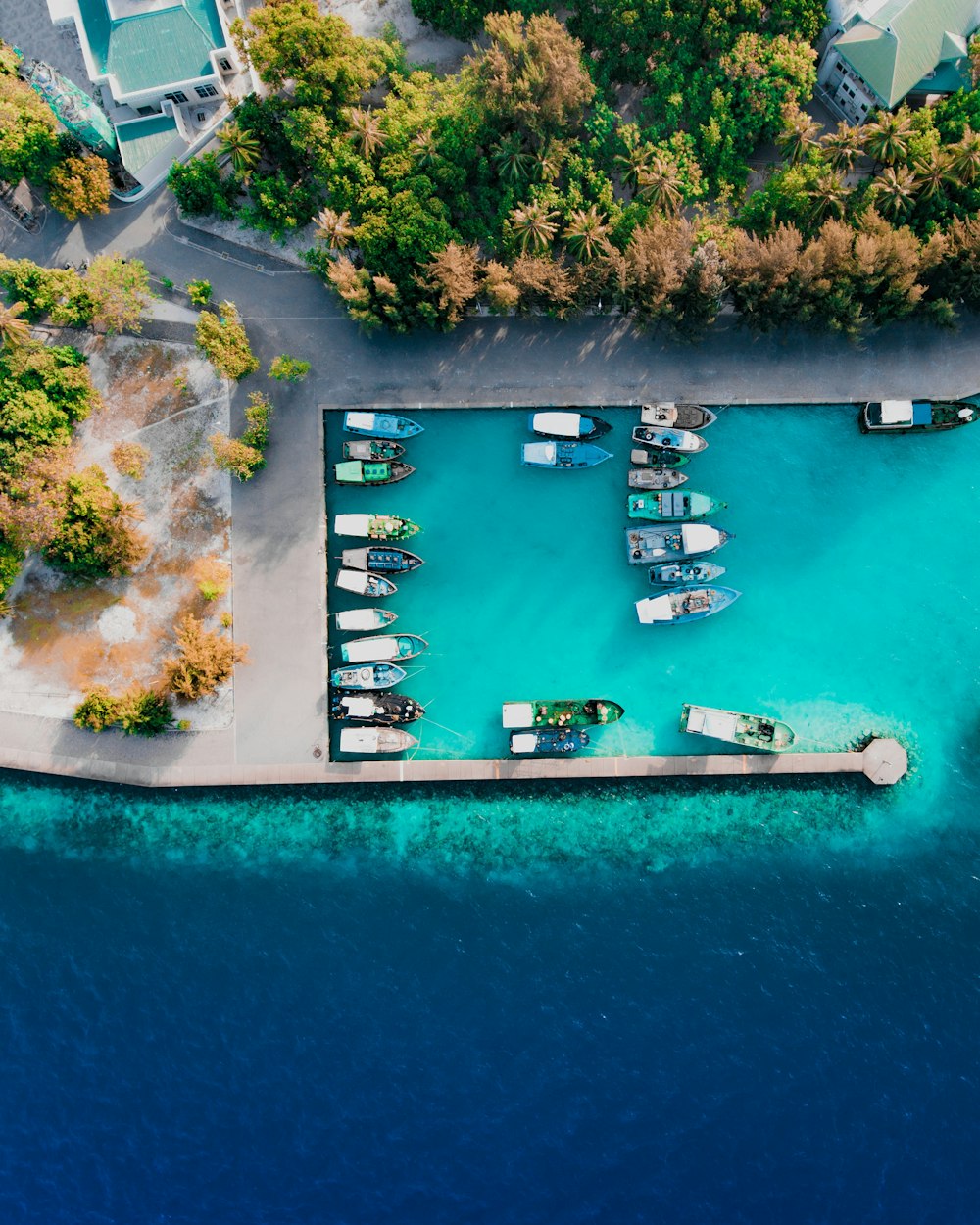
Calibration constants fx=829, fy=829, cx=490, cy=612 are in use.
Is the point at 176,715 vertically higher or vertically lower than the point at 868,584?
lower

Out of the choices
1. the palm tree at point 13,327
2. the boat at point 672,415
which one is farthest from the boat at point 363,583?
the palm tree at point 13,327

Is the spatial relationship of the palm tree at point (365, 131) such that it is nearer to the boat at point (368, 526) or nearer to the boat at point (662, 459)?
the boat at point (368, 526)

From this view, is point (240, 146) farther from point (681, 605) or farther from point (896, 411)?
point (896, 411)

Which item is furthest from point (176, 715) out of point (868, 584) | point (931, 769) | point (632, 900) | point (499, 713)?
point (931, 769)

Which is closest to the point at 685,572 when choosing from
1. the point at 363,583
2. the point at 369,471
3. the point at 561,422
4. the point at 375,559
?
the point at 561,422

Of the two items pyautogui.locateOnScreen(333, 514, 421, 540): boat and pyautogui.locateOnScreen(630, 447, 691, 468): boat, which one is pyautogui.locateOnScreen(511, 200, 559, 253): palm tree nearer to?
pyautogui.locateOnScreen(630, 447, 691, 468): boat

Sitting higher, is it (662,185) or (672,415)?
(662,185)

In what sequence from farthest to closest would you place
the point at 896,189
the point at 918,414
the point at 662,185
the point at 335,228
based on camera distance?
the point at 918,414, the point at 335,228, the point at 662,185, the point at 896,189

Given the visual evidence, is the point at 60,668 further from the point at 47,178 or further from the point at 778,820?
the point at 778,820
